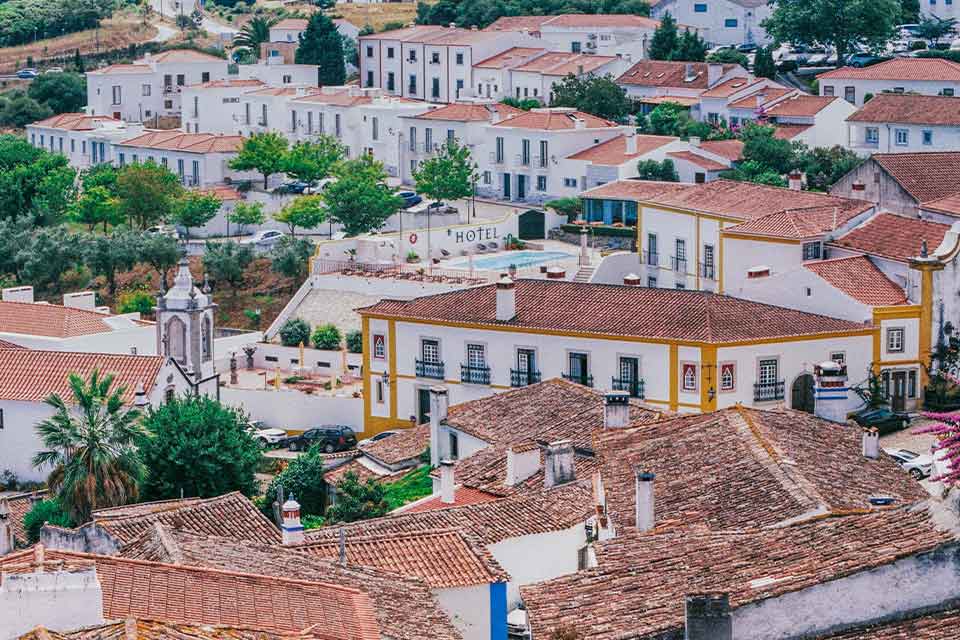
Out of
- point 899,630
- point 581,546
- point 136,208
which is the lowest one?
point 136,208

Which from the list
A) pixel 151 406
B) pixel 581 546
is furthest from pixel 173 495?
pixel 581 546

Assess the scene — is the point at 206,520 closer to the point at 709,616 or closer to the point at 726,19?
the point at 709,616

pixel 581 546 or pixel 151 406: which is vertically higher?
pixel 581 546

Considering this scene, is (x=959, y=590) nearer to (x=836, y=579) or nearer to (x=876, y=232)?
(x=836, y=579)

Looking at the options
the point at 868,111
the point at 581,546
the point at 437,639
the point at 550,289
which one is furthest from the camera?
the point at 868,111

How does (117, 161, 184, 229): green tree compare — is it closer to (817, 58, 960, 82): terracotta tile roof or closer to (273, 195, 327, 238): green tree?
(273, 195, 327, 238): green tree

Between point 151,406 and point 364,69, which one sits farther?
point 364,69

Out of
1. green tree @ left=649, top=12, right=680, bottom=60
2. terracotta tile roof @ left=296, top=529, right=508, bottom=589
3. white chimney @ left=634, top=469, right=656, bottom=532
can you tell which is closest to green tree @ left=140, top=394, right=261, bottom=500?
terracotta tile roof @ left=296, top=529, right=508, bottom=589
